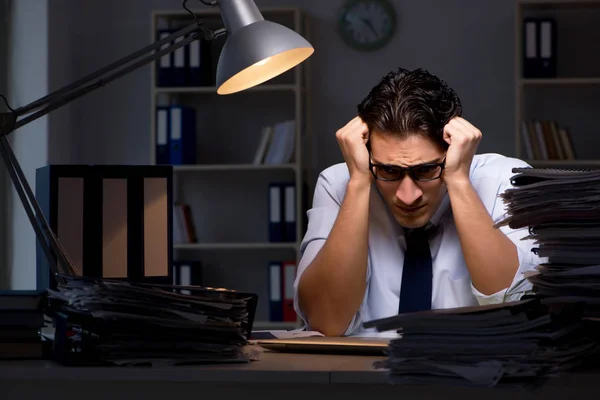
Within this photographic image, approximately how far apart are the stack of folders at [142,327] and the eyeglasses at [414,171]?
756mm

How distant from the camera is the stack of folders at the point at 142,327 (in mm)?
1049

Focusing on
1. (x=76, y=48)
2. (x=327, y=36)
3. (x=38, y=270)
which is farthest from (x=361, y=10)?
(x=38, y=270)

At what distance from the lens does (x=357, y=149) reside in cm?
186

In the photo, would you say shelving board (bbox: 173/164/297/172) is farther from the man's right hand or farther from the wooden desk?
the wooden desk

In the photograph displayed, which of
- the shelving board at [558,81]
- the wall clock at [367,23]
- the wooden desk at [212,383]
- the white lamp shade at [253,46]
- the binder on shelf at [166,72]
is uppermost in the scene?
the wall clock at [367,23]

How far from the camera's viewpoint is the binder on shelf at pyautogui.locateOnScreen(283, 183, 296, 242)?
4375 millimetres

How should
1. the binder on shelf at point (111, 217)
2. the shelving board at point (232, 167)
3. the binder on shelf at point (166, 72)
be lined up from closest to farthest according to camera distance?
the binder on shelf at point (111, 217) → the shelving board at point (232, 167) → the binder on shelf at point (166, 72)

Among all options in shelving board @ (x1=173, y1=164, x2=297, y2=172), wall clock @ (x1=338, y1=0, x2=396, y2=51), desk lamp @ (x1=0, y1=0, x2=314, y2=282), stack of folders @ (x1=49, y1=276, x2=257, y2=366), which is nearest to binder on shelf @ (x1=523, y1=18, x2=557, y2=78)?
wall clock @ (x1=338, y1=0, x2=396, y2=51)

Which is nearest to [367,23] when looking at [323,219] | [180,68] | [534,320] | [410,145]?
[180,68]

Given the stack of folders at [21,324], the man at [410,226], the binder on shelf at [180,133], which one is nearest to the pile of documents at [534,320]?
the stack of folders at [21,324]

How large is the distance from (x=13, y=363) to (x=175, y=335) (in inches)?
7.7

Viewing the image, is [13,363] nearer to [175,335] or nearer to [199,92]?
[175,335]

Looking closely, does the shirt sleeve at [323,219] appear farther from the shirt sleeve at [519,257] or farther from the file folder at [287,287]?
the file folder at [287,287]

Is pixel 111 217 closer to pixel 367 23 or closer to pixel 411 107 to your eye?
pixel 411 107
